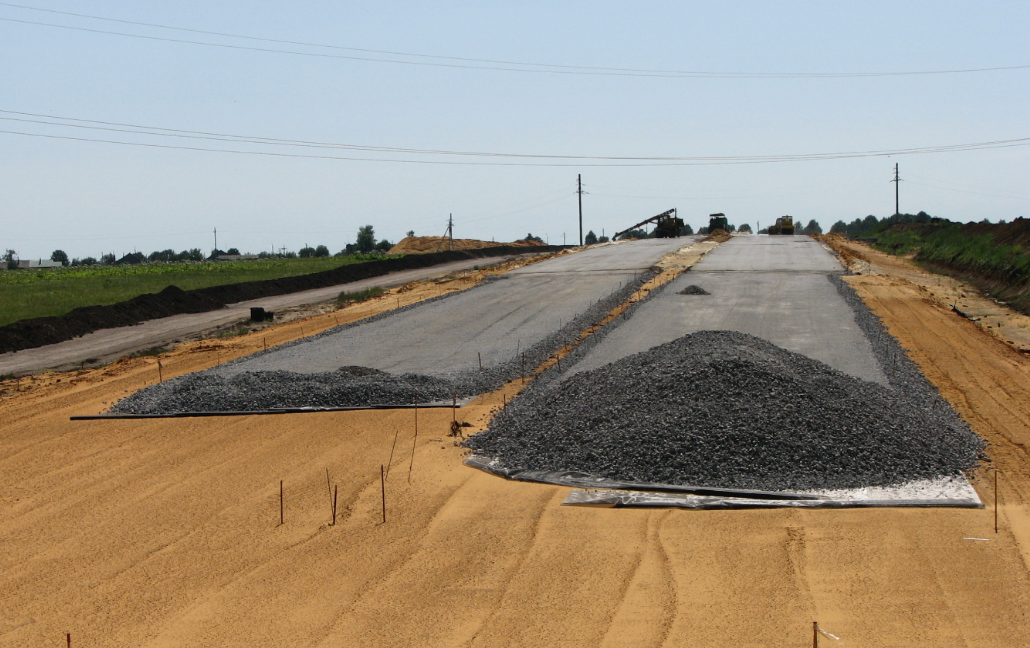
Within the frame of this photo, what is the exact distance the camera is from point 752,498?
877 centimetres

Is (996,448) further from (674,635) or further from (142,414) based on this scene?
(142,414)

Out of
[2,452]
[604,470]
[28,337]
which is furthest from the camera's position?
[28,337]

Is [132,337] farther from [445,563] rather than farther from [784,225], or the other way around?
[784,225]

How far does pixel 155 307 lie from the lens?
3041 centimetres

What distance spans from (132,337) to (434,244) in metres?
59.3

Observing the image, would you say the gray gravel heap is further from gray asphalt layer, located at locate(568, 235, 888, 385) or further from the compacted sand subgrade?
gray asphalt layer, located at locate(568, 235, 888, 385)

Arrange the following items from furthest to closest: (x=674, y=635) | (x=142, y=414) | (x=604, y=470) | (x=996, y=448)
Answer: (x=142, y=414)
(x=996, y=448)
(x=604, y=470)
(x=674, y=635)

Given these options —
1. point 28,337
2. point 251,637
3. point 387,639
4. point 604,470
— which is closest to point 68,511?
A: point 251,637

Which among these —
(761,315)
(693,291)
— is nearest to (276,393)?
(761,315)

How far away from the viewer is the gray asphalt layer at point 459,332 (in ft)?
59.8

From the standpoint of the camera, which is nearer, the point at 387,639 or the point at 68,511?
the point at 387,639

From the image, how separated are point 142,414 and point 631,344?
10584 millimetres

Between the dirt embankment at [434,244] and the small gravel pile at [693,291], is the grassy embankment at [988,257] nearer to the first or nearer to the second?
the small gravel pile at [693,291]

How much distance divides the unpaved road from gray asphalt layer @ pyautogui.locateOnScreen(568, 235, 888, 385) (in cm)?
1336
